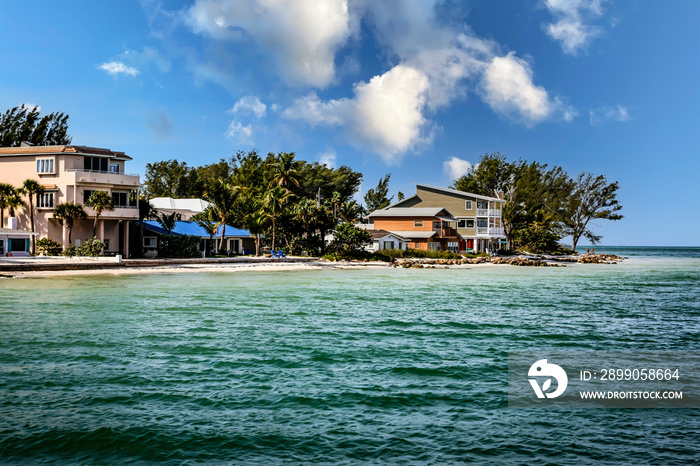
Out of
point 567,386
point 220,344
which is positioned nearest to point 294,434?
point 567,386

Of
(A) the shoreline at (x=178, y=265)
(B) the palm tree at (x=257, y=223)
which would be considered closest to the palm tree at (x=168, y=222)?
(A) the shoreline at (x=178, y=265)

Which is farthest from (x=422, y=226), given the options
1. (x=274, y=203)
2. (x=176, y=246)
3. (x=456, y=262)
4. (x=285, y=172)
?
(x=176, y=246)

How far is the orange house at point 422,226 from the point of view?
3314 inches

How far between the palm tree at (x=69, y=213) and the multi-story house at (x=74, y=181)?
828mm

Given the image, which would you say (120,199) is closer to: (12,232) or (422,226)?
(12,232)

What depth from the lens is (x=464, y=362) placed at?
17438mm

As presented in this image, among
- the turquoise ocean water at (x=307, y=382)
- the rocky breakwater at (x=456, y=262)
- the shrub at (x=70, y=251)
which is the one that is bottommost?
the turquoise ocean water at (x=307, y=382)

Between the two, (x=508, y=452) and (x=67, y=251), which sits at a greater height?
(x=67, y=251)

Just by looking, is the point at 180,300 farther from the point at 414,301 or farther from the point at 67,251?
the point at 67,251

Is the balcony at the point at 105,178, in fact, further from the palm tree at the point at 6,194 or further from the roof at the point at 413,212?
the roof at the point at 413,212

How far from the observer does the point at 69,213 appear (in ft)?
183

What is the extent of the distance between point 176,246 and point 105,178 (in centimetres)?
993

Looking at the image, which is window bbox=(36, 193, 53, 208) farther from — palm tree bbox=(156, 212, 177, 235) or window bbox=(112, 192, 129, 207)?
palm tree bbox=(156, 212, 177, 235)

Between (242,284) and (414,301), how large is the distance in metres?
14.8
